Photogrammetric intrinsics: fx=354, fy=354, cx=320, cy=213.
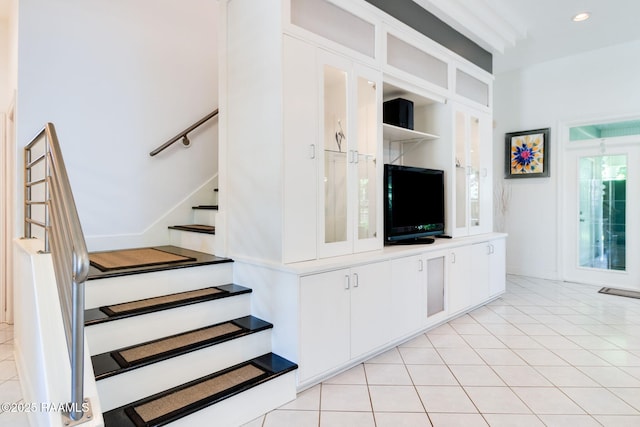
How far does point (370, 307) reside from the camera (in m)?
2.68

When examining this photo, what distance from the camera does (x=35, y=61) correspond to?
298 centimetres

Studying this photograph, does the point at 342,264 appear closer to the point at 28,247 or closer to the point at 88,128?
the point at 28,247

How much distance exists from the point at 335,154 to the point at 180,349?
1.64 metres

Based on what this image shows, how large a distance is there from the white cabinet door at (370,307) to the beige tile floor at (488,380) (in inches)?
6.9

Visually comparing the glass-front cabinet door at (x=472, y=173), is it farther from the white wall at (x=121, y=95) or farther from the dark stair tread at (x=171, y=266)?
the white wall at (x=121, y=95)

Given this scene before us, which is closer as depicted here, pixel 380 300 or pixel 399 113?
pixel 380 300

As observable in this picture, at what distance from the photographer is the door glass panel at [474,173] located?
417 cm

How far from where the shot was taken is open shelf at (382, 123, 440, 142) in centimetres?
338

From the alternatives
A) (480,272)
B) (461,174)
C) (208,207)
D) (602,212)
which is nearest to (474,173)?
(461,174)

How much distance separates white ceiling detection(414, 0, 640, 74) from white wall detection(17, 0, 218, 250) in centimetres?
248

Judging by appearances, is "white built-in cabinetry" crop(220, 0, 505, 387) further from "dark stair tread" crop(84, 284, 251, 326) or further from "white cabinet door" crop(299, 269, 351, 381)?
"dark stair tread" crop(84, 284, 251, 326)

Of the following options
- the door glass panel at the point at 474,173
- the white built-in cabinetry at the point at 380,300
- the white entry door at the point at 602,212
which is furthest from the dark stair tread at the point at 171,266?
the white entry door at the point at 602,212

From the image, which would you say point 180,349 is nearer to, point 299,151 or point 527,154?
point 299,151

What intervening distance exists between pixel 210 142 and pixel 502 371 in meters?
3.54
